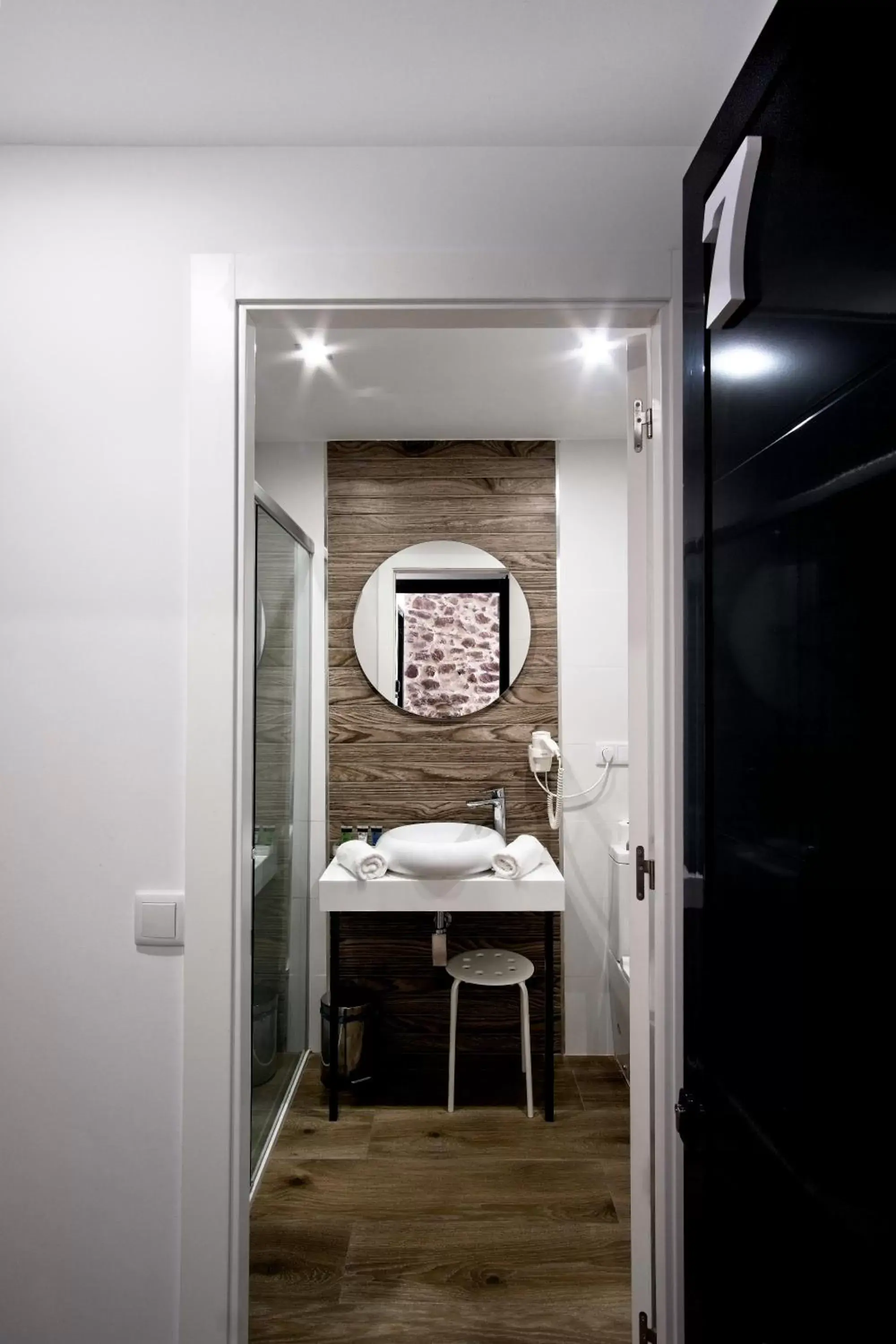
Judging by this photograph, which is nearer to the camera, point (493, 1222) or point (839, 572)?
point (839, 572)

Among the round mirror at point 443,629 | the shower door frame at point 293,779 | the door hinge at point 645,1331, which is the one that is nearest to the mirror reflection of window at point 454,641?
the round mirror at point 443,629

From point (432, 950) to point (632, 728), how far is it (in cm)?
160

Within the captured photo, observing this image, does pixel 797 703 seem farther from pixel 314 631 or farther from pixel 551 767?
pixel 314 631

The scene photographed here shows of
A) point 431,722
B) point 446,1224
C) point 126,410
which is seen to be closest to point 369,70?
point 126,410

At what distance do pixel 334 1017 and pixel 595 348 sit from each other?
2.29 m

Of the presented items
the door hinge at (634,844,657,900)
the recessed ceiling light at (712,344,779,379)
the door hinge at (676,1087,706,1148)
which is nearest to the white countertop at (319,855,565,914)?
the door hinge at (634,844,657,900)

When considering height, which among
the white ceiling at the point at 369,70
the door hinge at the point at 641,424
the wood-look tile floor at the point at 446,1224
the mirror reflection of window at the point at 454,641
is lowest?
the wood-look tile floor at the point at 446,1224

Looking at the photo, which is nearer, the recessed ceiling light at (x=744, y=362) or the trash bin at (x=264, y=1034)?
the recessed ceiling light at (x=744, y=362)

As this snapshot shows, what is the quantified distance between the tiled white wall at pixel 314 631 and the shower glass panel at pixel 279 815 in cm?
6

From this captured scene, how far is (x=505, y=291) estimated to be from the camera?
1424 mm

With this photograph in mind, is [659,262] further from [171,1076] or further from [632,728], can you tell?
[171,1076]

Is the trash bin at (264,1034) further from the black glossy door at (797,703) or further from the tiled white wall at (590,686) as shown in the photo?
the black glossy door at (797,703)

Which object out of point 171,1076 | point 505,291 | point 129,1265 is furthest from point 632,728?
point 129,1265

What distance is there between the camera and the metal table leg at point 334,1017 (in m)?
2.63
